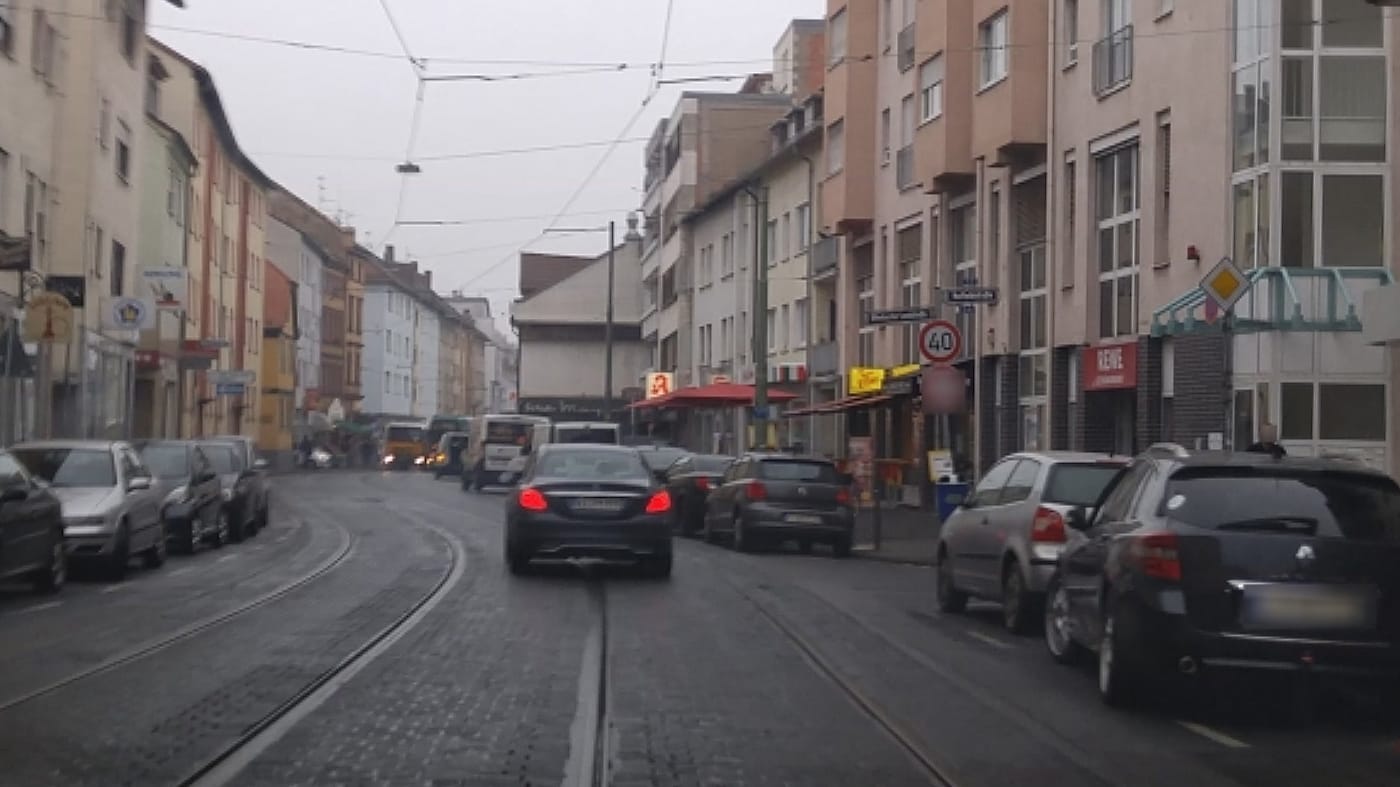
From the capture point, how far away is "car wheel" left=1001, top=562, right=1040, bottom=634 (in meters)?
15.5

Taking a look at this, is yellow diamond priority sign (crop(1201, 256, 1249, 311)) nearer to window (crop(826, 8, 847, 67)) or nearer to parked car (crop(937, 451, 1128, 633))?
parked car (crop(937, 451, 1128, 633))

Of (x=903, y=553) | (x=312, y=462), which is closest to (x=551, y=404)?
(x=312, y=462)

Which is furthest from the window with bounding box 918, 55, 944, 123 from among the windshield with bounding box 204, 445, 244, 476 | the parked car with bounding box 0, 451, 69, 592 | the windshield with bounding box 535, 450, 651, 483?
the parked car with bounding box 0, 451, 69, 592

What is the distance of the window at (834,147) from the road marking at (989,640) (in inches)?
1224

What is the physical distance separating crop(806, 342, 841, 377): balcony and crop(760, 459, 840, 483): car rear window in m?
21.2

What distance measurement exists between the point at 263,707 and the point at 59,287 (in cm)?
2459

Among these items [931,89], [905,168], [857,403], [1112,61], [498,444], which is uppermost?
[931,89]

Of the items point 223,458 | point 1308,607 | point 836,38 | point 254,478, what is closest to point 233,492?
point 223,458

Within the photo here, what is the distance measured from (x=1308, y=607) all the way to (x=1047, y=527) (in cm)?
482

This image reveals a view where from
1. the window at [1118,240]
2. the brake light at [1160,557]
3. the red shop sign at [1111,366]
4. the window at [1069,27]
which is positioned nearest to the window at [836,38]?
the window at [1069,27]

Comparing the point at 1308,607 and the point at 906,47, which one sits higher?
the point at 906,47

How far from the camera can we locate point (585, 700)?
36.0 feet

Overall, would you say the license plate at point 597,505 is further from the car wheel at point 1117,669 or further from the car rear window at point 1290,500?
the car rear window at point 1290,500

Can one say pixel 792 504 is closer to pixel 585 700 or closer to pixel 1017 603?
pixel 1017 603
